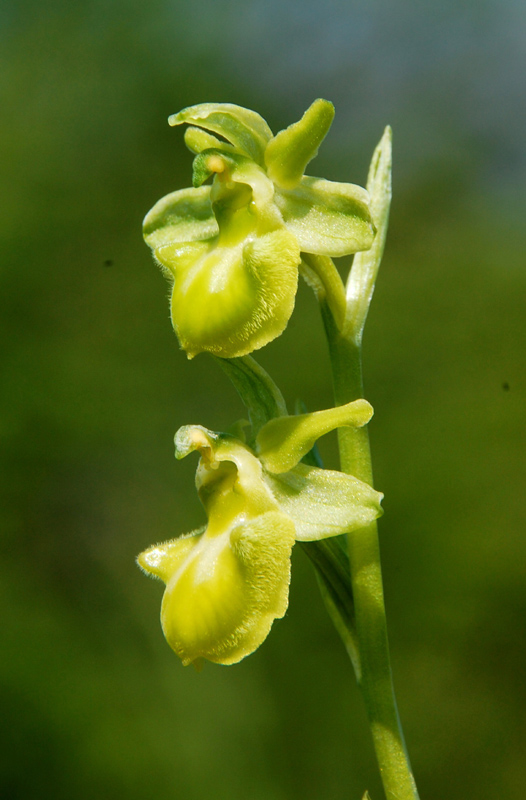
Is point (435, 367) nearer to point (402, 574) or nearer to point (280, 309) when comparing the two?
point (402, 574)

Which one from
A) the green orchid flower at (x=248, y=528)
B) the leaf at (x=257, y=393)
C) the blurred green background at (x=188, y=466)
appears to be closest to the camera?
the green orchid flower at (x=248, y=528)

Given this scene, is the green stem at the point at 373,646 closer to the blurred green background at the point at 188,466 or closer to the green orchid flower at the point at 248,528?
the green orchid flower at the point at 248,528

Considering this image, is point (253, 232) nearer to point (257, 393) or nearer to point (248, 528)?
point (257, 393)

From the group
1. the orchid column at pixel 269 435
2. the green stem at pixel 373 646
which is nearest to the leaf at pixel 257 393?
the orchid column at pixel 269 435

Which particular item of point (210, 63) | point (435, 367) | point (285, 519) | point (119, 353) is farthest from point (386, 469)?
point (210, 63)

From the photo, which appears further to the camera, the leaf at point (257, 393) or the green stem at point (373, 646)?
the leaf at point (257, 393)

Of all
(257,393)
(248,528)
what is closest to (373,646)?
(248,528)
